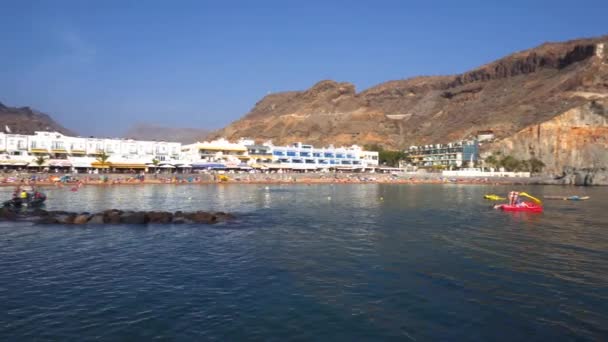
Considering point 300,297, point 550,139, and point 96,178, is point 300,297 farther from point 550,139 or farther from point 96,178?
point 550,139

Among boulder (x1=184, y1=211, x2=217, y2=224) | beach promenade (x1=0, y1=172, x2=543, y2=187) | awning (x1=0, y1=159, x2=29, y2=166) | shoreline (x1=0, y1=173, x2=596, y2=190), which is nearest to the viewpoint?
boulder (x1=184, y1=211, x2=217, y2=224)

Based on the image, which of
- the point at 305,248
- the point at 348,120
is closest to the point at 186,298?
the point at 305,248

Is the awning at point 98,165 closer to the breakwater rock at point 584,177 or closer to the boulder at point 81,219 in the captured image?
the boulder at point 81,219

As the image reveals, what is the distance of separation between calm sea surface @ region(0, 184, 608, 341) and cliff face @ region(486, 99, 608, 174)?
327 feet

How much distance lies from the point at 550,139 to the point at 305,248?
384ft

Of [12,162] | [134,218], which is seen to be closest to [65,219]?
[134,218]

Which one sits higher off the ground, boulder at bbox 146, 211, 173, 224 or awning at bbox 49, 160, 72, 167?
awning at bbox 49, 160, 72, 167

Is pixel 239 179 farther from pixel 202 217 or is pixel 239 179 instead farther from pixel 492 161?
pixel 492 161

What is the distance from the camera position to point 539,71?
602 ft

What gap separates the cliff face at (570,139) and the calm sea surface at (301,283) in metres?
99.7

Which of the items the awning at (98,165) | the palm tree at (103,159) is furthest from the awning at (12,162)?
the palm tree at (103,159)

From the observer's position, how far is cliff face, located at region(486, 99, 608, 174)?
112m

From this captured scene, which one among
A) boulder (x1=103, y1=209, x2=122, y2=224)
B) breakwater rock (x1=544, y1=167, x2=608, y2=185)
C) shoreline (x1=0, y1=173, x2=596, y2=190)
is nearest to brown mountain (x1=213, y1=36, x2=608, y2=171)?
breakwater rock (x1=544, y1=167, x2=608, y2=185)

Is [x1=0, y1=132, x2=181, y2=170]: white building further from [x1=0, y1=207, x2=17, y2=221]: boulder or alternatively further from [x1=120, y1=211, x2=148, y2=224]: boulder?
[x1=120, y1=211, x2=148, y2=224]: boulder
